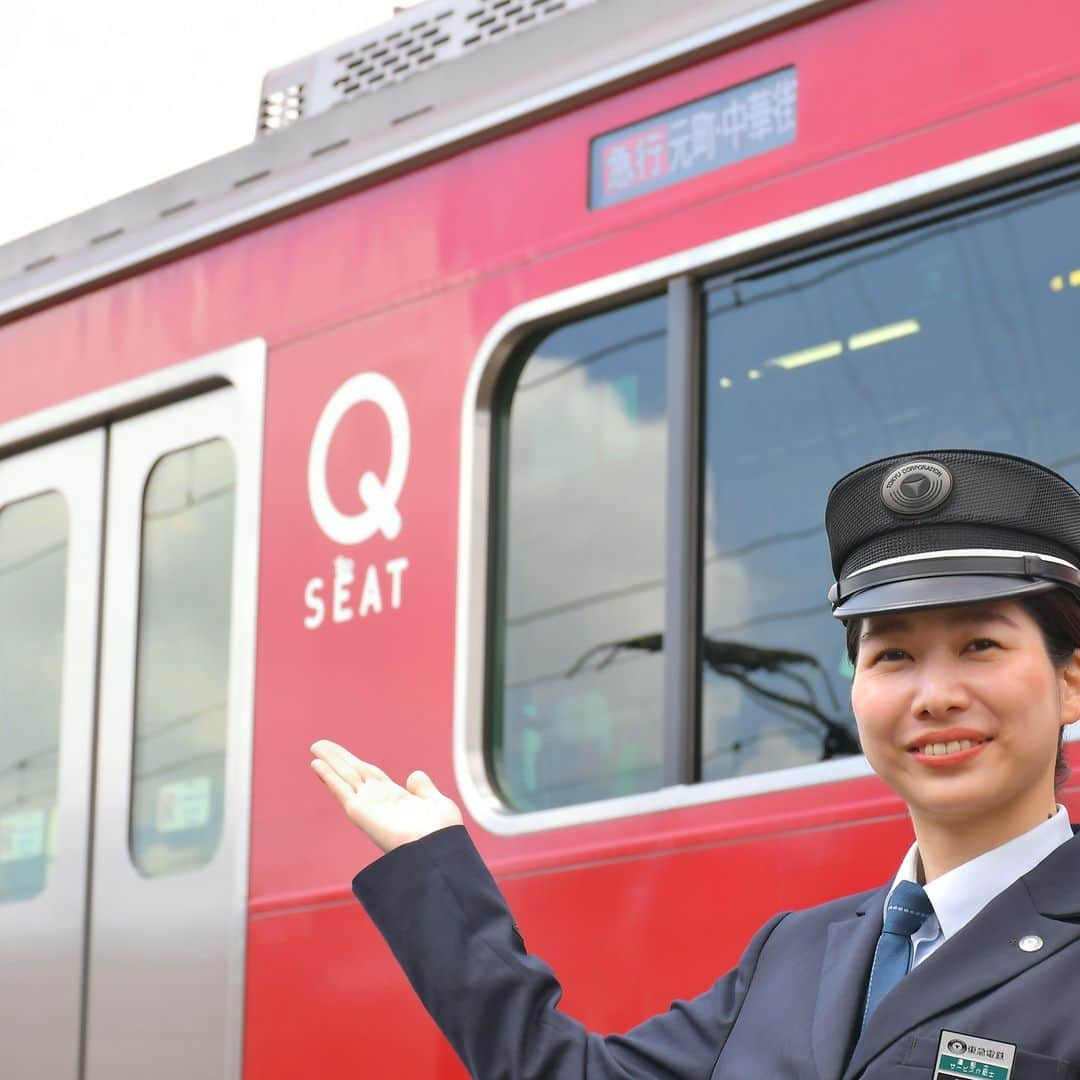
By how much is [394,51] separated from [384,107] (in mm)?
322

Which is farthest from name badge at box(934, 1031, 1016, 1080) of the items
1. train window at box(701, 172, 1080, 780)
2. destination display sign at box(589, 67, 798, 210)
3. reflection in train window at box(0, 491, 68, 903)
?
reflection in train window at box(0, 491, 68, 903)

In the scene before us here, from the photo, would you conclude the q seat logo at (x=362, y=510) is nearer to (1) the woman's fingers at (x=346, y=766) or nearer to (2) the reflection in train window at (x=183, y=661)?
(2) the reflection in train window at (x=183, y=661)

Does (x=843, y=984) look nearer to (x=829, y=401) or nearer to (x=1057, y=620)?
(x=1057, y=620)

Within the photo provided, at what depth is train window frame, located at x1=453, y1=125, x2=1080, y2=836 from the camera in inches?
117

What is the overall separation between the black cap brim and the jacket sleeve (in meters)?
0.37

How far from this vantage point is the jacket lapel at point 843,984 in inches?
63.4

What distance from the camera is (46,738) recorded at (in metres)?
Answer: 4.20

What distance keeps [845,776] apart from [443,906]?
1.24m

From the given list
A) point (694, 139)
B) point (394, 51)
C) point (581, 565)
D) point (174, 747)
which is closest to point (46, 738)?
point (174, 747)

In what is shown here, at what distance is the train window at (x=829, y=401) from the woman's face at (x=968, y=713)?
47.2 inches

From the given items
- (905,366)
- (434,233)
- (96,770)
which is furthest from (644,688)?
(96,770)

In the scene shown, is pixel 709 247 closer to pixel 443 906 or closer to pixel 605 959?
pixel 605 959

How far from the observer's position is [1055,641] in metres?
1.67

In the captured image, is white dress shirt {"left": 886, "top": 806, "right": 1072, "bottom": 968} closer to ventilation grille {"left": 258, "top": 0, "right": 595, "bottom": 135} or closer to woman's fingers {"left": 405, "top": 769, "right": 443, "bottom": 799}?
woman's fingers {"left": 405, "top": 769, "right": 443, "bottom": 799}
